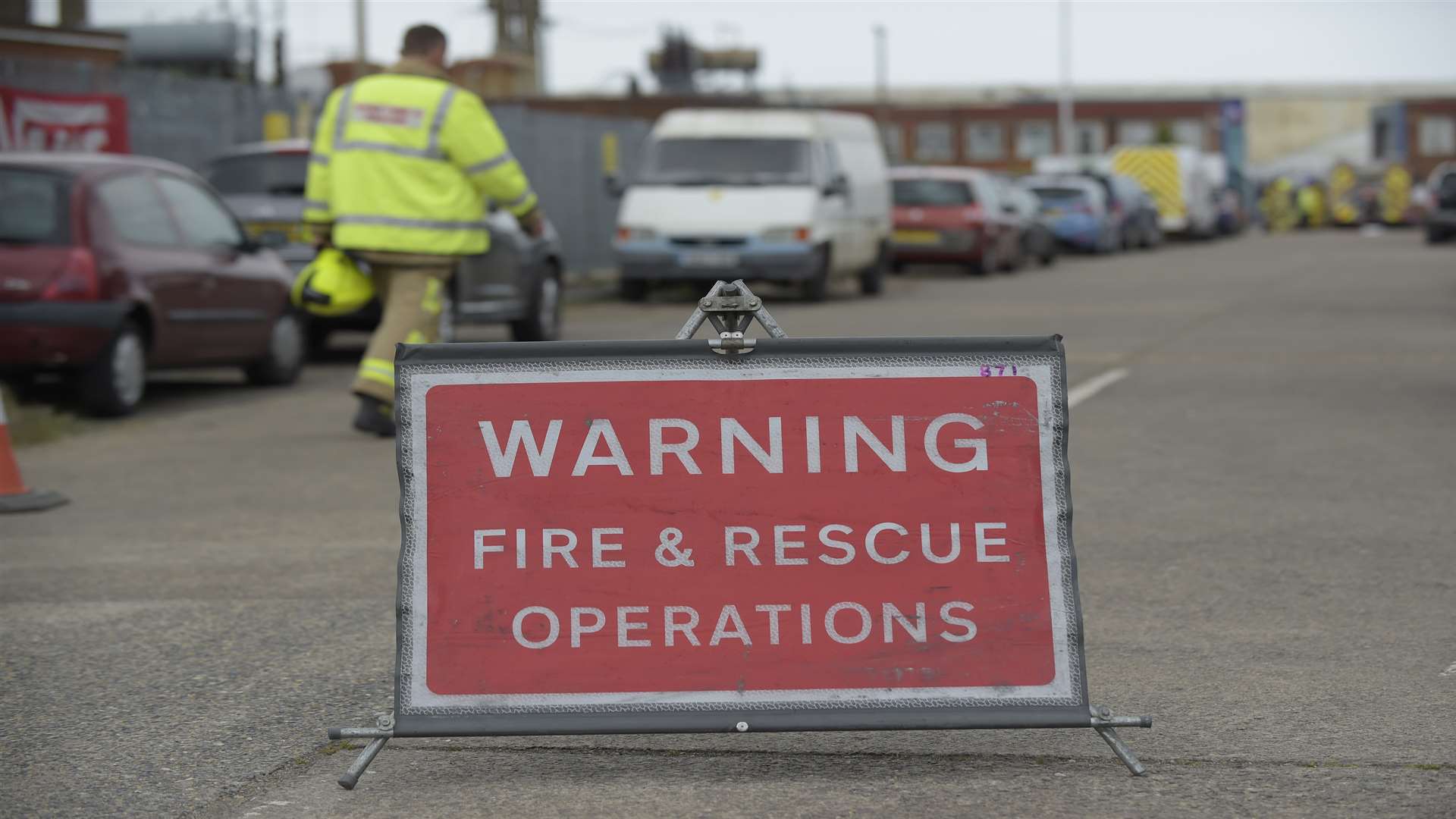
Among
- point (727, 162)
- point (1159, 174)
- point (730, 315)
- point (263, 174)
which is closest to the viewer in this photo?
point (730, 315)

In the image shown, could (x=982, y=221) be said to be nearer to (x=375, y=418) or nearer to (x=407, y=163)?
(x=375, y=418)

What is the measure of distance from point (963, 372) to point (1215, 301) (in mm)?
20160

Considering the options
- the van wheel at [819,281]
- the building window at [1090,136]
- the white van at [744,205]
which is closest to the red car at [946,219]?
the white van at [744,205]

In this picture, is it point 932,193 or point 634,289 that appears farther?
point 932,193

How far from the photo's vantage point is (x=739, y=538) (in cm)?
448

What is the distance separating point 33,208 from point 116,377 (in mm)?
1015

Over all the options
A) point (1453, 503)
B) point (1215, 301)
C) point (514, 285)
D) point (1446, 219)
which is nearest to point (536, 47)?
point (1446, 219)

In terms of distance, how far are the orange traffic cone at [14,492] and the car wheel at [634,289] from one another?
50.2 ft

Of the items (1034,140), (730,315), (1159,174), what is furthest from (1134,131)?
(730,315)

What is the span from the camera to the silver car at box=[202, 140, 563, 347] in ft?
51.9

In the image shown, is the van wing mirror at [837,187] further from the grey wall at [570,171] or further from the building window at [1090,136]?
the building window at [1090,136]

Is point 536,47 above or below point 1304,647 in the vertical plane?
above

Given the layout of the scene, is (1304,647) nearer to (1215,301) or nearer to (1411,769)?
(1411,769)

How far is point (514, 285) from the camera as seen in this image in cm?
1650
